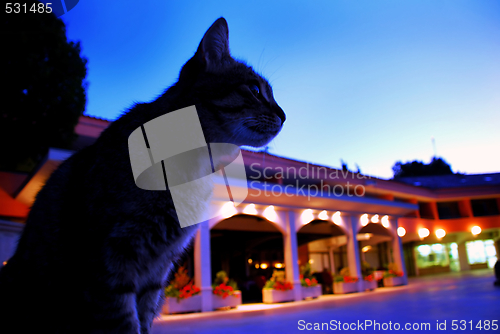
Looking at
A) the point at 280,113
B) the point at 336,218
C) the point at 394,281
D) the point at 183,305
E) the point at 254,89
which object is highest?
the point at 336,218

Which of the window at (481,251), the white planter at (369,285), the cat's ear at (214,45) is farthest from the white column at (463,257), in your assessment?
the cat's ear at (214,45)

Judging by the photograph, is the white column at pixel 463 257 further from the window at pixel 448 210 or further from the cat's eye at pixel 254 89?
the cat's eye at pixel 254 89

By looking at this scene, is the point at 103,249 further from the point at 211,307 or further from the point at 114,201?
the point at 211,307

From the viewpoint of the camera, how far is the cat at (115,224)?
1169mm

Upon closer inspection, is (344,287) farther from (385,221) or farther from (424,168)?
(424,168)

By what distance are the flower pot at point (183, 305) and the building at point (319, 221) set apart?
0.84 ft

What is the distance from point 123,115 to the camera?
1635mm

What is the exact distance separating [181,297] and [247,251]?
29.5 feet

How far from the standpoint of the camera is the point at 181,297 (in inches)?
342

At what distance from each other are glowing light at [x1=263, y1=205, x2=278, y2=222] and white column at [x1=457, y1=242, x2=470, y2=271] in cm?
2385

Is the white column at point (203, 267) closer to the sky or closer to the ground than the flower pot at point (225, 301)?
closer to the sky

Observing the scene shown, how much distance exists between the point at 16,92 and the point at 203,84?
37.9 ft

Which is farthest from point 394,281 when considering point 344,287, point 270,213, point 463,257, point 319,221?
point 463,257

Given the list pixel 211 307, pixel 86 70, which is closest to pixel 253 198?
pixel 211 307
